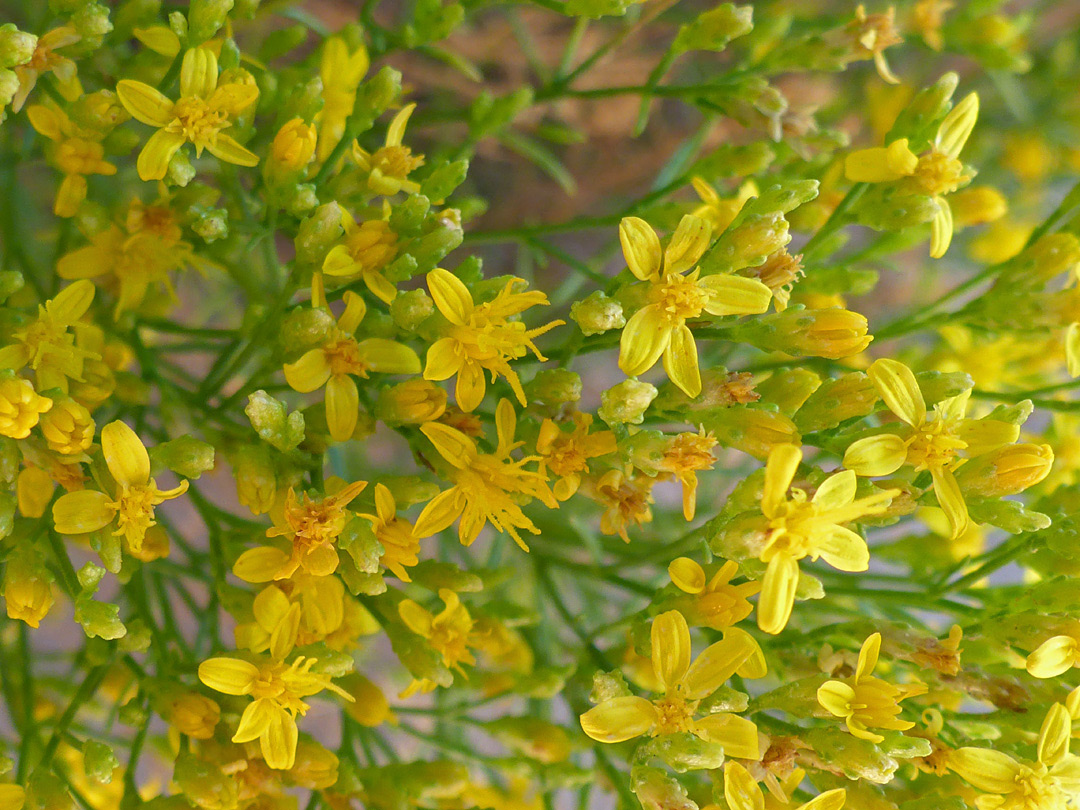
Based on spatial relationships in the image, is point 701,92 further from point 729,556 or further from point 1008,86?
point 1008,86

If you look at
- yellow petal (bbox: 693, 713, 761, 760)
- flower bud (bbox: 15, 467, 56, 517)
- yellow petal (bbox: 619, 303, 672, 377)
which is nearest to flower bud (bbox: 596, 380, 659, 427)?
yellow petal (bbox: 619, 303, 672, 377)

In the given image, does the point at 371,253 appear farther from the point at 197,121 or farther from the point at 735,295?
the point at 735,295

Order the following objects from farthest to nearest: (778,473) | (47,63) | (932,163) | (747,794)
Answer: (932,163), (47,63), (747,794), (778,473)

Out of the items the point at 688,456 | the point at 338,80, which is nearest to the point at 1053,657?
the point at 688,456

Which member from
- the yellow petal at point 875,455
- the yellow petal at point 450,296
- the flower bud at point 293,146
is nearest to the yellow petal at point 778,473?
the yellow petal at point 875,455

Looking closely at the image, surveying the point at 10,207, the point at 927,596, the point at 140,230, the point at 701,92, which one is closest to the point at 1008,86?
the point at 701,92

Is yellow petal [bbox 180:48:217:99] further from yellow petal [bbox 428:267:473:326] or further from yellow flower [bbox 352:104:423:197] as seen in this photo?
yellow petal [bbox 428:267:473:326]
